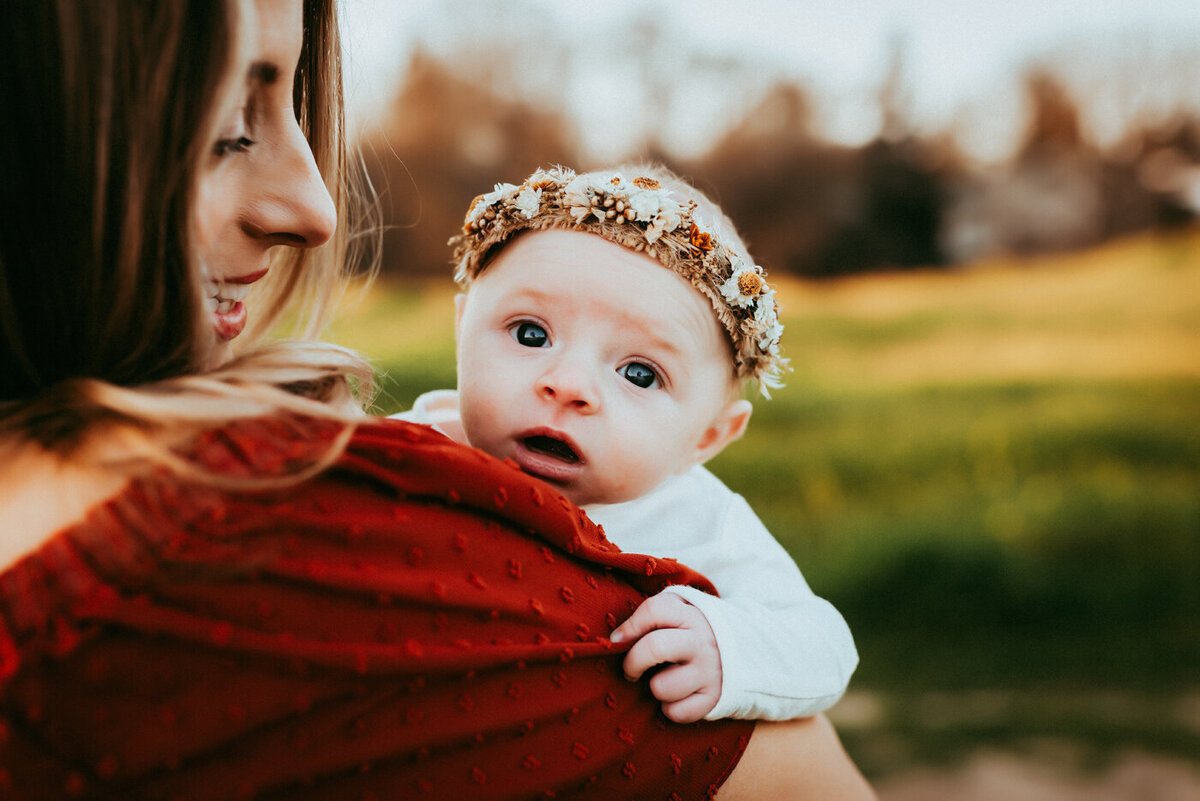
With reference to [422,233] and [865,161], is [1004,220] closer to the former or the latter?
[865,161]

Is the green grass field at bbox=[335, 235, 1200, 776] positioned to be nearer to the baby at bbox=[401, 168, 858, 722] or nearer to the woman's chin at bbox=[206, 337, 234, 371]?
the baby at bbox=[401, 168, 858, 722]

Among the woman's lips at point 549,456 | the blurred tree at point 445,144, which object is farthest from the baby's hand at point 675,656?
the blurred tree at point 445,144

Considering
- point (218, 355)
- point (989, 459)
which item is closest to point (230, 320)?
point (218, 355)

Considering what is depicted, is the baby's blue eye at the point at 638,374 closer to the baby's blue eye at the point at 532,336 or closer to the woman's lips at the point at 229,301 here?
the baby's blue eye at the point at 532,336

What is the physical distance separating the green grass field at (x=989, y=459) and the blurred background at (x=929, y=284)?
1cm

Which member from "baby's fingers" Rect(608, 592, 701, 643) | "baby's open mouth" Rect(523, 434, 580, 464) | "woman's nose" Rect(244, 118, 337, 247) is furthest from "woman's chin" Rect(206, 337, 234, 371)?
"baby's fingers" Rect(608, 592, 701, 643)

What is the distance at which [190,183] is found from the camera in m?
0.96

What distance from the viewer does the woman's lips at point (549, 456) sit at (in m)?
1.36

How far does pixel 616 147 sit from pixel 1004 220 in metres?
2.25

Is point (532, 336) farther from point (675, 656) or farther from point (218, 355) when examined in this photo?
point (675, 656)

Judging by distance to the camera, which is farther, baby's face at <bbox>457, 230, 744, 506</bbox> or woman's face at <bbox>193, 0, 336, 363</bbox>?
baby's face at <bbox>457, 230, 744, 506</bbox>

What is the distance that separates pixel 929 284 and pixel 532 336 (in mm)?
4510

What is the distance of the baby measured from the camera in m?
1.35

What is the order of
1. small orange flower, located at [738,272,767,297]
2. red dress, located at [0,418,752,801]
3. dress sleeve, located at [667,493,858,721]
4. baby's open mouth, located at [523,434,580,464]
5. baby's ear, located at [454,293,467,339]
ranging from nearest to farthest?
1. red dress, located at [0,418,752,801]
2. dress sleeve, located at [667,493,858,721]
3. baby's open mouth, located at [523,434,580,464]
4. small orange flower, located at [738,272,767,297]
5. baby's ear, located at [454,293,467,339]
